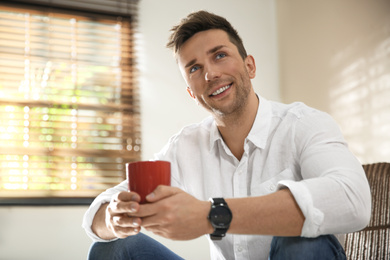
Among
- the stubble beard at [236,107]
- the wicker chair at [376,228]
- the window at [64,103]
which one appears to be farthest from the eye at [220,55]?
the window at [64,103]

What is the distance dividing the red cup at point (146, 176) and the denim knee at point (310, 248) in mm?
328

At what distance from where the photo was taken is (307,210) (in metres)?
0.89

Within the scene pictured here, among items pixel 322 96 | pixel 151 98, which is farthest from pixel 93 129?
pixel 322 96

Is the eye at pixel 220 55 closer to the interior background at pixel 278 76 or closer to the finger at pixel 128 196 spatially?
the finger at pixel 128 196

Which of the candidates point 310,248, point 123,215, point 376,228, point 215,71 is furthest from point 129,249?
point 376,228

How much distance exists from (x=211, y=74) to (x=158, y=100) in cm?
182

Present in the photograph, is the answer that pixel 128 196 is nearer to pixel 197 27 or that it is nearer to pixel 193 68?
pixel 193 68

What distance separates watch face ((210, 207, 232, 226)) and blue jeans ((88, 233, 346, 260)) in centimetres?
19

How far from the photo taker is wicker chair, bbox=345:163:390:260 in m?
1.65

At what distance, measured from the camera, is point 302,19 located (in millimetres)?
3305

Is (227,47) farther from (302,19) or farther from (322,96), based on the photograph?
(302,19)

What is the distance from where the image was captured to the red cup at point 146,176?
85cm

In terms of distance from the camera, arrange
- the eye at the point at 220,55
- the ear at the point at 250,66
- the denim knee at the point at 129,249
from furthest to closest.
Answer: the ear at the point at 250,66, the eye at the point at 220,55, the denim knee at the point at 129,249

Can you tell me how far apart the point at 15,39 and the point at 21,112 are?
0.52 metres
